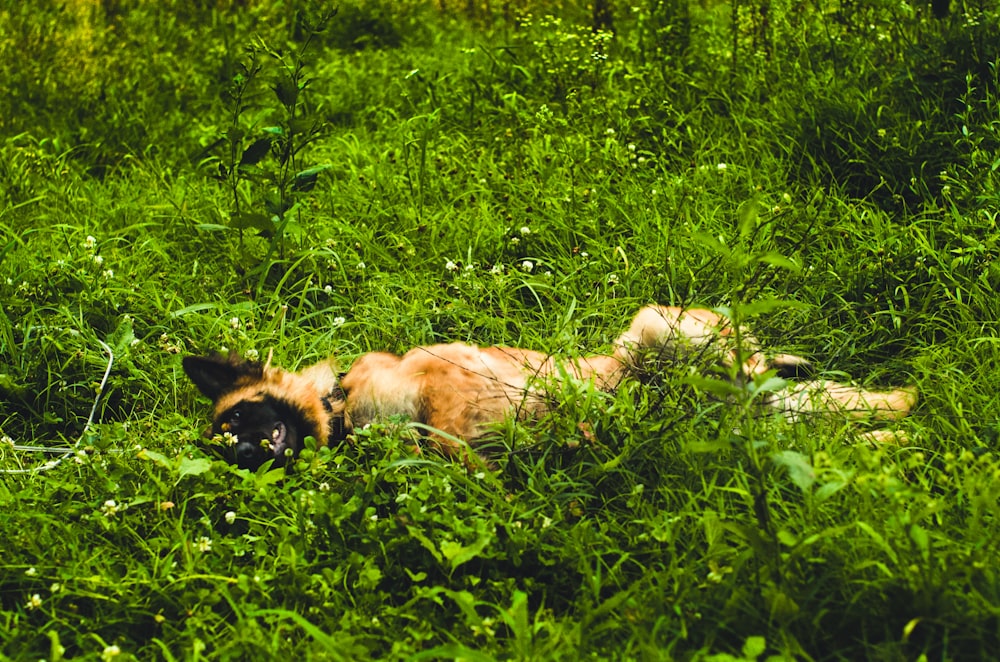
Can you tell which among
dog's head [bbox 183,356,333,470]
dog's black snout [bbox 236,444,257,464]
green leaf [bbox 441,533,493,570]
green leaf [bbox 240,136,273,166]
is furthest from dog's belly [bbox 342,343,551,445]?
green leaf [bbox 240,136,273,166]

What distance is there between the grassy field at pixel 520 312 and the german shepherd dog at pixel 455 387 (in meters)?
0.13

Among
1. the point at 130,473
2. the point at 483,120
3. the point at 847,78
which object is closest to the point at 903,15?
the point at 847,78

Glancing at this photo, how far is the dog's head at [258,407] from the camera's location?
3.14 metres

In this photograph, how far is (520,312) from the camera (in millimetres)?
3787

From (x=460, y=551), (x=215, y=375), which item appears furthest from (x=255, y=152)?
(x=460, y=551)

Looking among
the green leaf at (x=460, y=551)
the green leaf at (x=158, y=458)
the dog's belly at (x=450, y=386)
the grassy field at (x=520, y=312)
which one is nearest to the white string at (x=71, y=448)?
the grassy field at (x=520, y=312)

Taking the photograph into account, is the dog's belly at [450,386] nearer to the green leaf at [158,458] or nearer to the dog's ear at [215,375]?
the dog's ear at [215,375]

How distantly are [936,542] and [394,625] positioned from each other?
4.60 feet

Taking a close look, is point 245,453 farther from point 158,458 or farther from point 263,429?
point 158,458

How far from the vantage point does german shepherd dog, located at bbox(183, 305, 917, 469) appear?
9.91 feet

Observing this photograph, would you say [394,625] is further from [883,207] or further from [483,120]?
[483,120]

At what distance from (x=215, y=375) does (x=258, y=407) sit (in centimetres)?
21

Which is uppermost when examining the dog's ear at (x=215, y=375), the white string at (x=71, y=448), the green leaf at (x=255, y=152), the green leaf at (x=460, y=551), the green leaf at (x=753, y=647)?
the green leaf at (x=255, y=152)

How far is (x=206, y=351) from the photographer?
368 centimetres
